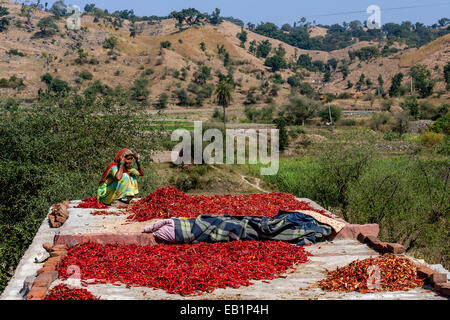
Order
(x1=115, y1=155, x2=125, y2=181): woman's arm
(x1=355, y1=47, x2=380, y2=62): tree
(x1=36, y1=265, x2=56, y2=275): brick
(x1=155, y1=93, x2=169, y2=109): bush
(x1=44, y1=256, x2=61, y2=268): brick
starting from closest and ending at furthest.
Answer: (x1=36, y1=265, x2=56, y2=275): brick, (x1=44, y1=256, x2=61, y2=268): brick, (x1=115, y1=155, x2=125, y2=181): woman's arm, (x1=155, y1=93, x2=169, y2=109): bush, (x1=355, y1=47, x2=380, y2=62): tree

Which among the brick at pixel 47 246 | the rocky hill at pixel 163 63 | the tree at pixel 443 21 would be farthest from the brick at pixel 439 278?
→ the tree at pixel 443 21

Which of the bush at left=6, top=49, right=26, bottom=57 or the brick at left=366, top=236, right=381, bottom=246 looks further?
the bush at left=6, top=49, right=26, bottom=57

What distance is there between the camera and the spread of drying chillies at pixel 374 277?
17.5 feet

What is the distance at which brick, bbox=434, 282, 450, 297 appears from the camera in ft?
16.7

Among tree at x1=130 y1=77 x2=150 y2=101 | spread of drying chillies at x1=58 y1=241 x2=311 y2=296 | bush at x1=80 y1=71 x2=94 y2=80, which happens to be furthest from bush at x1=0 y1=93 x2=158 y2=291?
bush at x1=80 y1=71 x2=94 y2=80

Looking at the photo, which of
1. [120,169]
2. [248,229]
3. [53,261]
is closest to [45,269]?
[53,261]

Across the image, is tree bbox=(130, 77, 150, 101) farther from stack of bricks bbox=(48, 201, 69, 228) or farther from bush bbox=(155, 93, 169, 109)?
stack of bricks bbox=(48, 201, 69, 228)

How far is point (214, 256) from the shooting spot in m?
6.38

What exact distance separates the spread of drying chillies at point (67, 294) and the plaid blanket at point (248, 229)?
228cm

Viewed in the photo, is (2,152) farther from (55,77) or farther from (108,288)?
(55,77)

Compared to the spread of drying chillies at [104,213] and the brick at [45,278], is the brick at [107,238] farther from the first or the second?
the spread of drying chillies at [104,213]

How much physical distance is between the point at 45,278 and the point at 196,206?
390 cm

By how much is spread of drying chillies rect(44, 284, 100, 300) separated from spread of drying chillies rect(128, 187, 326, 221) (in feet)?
10.7

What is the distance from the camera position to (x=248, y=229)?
285 inches
